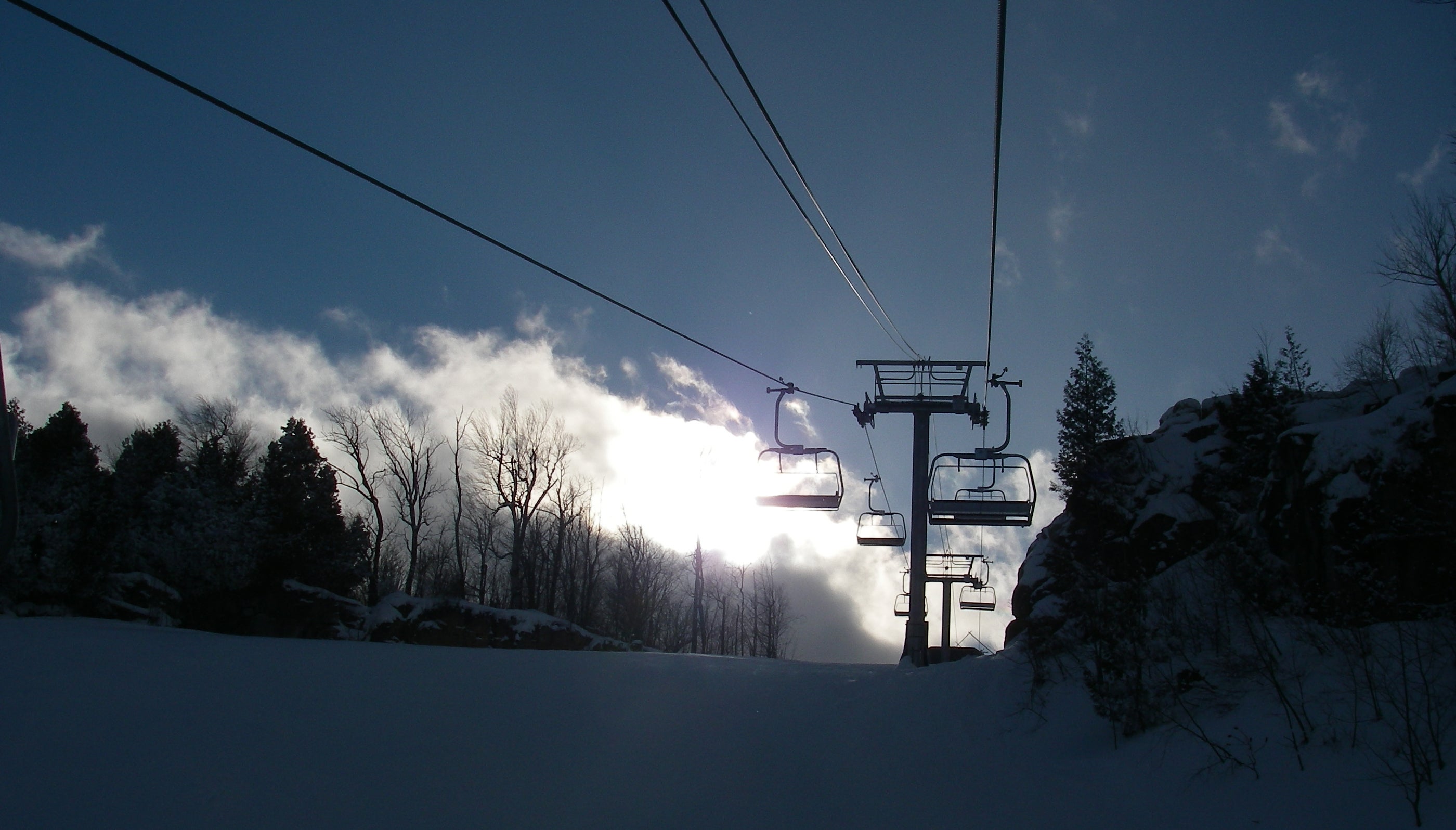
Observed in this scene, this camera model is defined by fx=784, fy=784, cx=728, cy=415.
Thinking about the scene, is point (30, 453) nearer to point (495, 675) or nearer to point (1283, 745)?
point (495, 675)

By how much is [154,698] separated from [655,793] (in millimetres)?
7076

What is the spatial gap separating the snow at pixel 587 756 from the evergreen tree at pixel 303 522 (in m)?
21.2

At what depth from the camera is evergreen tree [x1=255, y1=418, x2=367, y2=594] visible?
33.0 meters

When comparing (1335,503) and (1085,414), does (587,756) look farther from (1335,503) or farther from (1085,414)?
(1085,414)

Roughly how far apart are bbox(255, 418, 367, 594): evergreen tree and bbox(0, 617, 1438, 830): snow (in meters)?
21.2

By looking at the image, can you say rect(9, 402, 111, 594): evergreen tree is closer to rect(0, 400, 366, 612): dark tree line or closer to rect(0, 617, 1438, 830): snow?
rect(0, 400, 366, 612): dark tree line

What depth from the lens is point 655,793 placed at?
730 centimetres

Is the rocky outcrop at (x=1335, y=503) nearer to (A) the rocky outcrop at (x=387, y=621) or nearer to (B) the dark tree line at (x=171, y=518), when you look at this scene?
(A) the rocky outcrop at (x=387, y=621)

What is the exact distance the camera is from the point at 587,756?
840 centimetres

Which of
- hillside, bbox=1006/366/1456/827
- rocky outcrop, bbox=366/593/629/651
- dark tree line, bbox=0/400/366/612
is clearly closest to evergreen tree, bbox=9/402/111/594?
dark tree line, bbox=0/400/366/612

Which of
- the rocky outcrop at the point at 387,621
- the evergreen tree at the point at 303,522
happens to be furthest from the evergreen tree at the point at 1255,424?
the evergreen tree at the point at 303,522

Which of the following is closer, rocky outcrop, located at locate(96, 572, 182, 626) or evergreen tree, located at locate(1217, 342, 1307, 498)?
evergreen tree, located at locate(1217, 342, 1307, 498)

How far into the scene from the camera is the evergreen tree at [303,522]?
33.0 m

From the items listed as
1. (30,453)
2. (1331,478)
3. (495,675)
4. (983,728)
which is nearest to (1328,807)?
(983,728)
